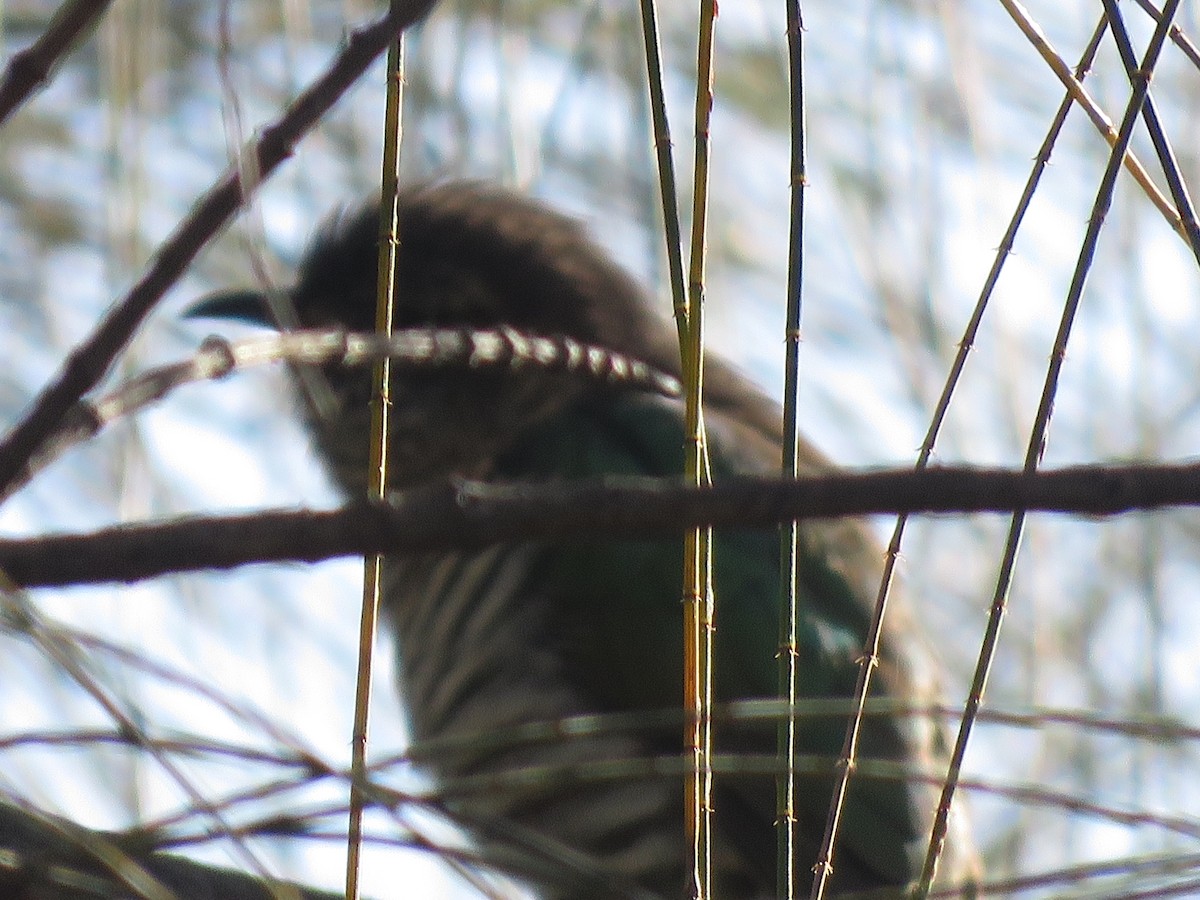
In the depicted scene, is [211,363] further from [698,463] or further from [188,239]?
[698,463]

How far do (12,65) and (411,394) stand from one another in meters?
3.38

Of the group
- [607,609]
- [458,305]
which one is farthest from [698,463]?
[458,305]

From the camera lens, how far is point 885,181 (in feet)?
11.0

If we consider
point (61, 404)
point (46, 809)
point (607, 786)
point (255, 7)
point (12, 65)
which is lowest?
point (46, 809)

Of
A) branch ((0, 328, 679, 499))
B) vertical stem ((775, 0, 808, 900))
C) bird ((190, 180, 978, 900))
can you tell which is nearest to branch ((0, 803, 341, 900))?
branch ((0, 328, 679, 499))

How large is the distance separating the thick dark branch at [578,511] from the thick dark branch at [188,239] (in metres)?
0.14

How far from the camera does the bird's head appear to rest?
452 cm

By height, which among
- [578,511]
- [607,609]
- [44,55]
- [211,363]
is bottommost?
[578,511]

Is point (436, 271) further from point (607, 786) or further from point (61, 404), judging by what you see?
point (61, 404)

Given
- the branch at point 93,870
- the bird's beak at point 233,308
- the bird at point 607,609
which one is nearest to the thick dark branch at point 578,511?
the branch at point 93,870

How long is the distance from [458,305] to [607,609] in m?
1.02

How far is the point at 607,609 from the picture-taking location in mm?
3889

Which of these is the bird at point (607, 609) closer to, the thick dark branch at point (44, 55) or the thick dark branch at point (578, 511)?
the thick dark branch at point (44, 55)

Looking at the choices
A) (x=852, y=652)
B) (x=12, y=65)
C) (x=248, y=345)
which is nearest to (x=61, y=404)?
(x=248, y=345)
